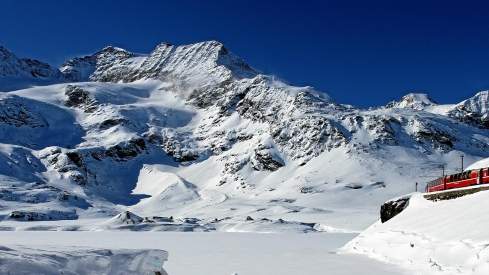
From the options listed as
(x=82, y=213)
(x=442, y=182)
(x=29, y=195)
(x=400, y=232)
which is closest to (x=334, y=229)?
(x=442, y=182)

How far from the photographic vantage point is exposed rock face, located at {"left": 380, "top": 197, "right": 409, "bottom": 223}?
3716cm

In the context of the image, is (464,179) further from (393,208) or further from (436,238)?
(436,238)

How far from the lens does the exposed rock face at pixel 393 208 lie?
122ft

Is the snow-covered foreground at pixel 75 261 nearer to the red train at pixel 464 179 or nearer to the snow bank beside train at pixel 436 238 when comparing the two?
the snow bank beside train at pixel 436 238

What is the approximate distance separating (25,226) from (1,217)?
167 feet

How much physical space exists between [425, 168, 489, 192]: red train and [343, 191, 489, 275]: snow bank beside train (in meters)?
1.87

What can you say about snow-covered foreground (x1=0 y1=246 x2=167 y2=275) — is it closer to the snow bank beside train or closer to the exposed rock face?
the snow bank beside train

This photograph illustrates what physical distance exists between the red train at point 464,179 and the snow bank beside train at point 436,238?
6.14ft

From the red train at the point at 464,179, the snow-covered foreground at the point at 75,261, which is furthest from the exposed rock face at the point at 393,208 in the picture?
the snow-covered foreground at the point at 75,261

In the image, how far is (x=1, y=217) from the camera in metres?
150

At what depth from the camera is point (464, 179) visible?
33438 mm

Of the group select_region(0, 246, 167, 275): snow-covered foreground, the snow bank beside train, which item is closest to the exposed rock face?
the snow bank beside train

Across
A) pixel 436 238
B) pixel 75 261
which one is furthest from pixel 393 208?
pixel 75 261

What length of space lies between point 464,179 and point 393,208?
18.5 ft
